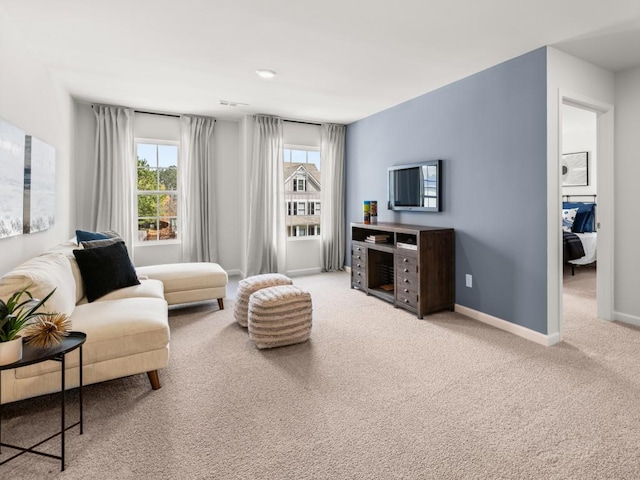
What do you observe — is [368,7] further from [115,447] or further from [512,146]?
[115,447]

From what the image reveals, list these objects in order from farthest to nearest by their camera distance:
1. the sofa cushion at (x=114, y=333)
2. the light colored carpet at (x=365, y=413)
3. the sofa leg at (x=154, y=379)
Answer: the sofa leg at (x=154, y=379), the sofa cushion at (x=114, y=333), the light colored carpet at (x=365, y=413)

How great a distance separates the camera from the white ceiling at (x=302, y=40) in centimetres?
237

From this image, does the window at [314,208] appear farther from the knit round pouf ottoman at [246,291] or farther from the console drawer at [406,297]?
the knit round pouf ottoman at [246,291]

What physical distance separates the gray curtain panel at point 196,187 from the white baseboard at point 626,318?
16.3 ft

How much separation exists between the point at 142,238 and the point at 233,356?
3159 mm

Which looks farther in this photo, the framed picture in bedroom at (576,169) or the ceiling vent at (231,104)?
the framed picture in bedroom at (576,169)

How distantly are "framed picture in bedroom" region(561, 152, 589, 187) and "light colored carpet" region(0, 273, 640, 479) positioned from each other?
14.1ft

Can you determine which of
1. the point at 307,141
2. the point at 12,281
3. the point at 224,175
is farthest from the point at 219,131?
the point at 12,281

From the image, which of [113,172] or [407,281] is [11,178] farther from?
[407,281]

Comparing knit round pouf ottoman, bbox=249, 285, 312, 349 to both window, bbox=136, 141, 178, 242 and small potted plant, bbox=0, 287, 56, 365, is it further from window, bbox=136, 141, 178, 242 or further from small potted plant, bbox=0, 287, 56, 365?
window, bbox=136, 141, 178, 242

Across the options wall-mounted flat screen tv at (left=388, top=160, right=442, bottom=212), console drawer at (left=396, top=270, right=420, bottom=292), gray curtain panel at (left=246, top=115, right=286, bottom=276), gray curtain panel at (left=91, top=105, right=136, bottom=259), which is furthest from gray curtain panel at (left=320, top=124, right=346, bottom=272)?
gray curtain panel at (left=91, top=105, right=136, bottom=259)

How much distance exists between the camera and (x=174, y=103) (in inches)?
182

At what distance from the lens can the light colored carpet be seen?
162 cm

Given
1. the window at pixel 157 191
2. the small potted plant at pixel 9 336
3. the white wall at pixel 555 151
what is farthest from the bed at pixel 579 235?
the small potted plant at pixel 9 336
